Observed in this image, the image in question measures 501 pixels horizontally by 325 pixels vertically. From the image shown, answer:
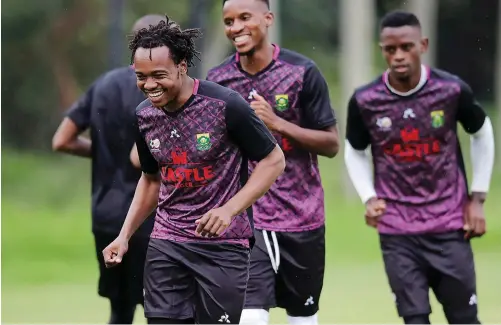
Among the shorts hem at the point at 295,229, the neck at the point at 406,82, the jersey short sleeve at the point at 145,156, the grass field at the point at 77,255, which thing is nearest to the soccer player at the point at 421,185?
the neck at the point at 406,82

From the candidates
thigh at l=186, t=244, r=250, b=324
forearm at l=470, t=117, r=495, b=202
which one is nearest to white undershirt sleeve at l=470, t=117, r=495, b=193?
forearm at l=470, t=117, r=495, b=202

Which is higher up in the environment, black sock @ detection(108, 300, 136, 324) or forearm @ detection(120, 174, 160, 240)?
forearm @ detection(120, 174, 160, 240)

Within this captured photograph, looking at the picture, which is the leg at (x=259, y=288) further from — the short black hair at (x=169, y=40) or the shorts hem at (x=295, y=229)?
the short black hair at (x=169, y=40)

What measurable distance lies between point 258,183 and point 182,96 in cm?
57

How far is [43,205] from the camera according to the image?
82.4ft

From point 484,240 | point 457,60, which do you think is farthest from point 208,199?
Answer: point 457,60

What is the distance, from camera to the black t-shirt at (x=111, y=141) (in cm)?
916

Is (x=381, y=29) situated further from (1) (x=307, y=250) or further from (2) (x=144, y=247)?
(2) (x=144, y=247)

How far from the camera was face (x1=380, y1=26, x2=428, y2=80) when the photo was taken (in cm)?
852

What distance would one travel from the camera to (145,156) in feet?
23.5

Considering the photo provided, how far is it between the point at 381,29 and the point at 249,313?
6.70 ft

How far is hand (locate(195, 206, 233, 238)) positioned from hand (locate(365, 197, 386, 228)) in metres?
2.10

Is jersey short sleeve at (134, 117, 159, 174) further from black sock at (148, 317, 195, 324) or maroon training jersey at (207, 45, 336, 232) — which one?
maroon training jersey at (207, 45, 336, 232)

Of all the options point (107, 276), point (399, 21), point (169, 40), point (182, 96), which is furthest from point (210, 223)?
point (107, 276)
